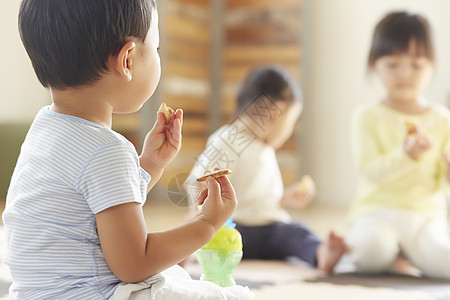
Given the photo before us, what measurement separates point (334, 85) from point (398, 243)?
1.70 m

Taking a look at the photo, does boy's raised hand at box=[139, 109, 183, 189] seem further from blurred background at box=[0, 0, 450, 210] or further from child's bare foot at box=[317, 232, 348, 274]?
blurred background at box=[0, 0, 450, 210]

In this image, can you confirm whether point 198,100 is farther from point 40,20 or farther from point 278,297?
point 40,20

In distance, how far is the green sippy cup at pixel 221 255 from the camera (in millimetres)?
837

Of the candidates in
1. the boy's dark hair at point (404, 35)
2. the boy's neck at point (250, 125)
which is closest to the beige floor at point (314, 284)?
the boy's neck at point (250, 125)

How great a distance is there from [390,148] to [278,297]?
24.1 inches

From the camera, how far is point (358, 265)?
1384 mm

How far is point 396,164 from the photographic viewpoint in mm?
1437

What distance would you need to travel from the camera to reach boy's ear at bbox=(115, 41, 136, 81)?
64 centimetres

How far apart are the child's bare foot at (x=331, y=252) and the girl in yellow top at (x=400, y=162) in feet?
0.13

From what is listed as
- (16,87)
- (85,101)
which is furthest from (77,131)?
(16,87)

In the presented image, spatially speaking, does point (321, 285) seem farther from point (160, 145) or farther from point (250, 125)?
point (160, 145)

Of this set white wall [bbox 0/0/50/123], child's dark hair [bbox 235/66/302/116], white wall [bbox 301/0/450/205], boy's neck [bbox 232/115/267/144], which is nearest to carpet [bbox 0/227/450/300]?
boy's neck [bbox 232/115/267/144]

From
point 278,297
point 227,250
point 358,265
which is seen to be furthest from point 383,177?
point 227,250

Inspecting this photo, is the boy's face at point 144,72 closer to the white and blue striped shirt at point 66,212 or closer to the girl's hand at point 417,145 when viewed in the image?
the white and blue striped shirt at point 66,212
